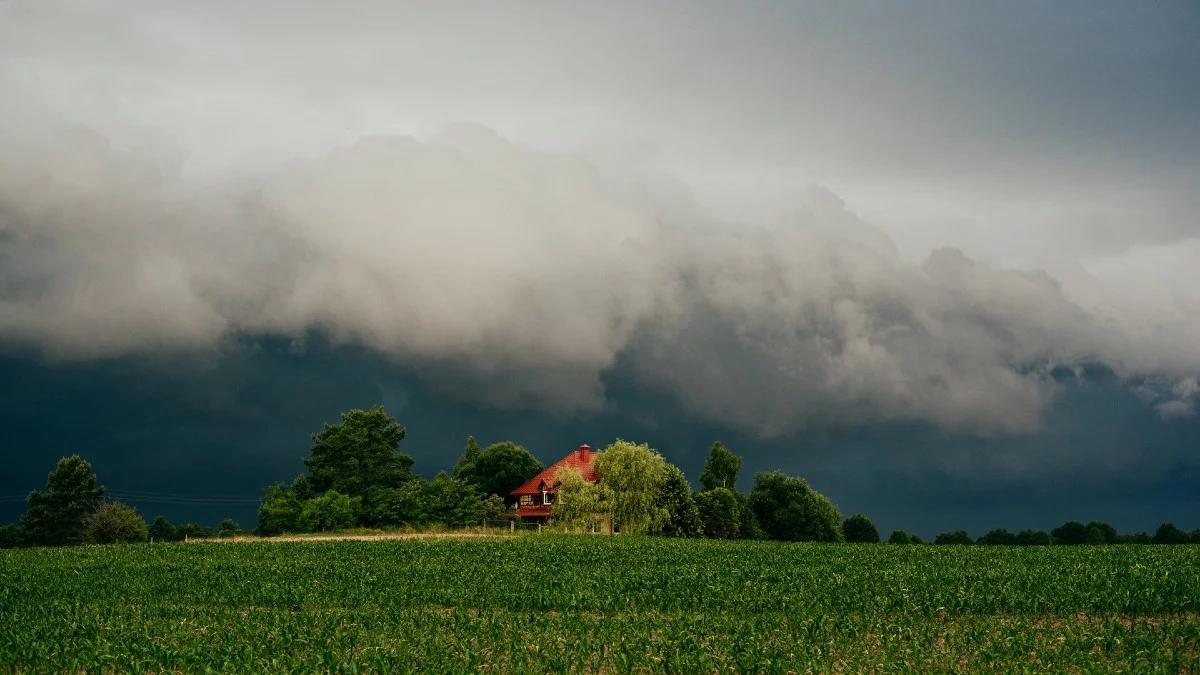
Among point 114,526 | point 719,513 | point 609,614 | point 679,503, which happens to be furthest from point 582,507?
point 609,614

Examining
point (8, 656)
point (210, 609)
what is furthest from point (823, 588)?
point (8, 656)

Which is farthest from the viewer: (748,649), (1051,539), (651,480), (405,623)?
(1051,539)

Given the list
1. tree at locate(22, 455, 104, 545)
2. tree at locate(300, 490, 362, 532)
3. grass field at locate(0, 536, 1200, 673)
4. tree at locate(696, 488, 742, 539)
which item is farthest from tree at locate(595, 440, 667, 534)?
tree at locate(22, 455, 104, 545)

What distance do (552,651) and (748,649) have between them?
440 centimetres

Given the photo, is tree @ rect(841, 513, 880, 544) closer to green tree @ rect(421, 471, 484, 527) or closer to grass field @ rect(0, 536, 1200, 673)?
green tree @ rect(421, 471, 484, 527)

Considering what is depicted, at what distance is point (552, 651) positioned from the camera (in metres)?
19.1

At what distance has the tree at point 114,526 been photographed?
84.4 meters

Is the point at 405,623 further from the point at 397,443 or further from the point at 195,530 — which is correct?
the point at 195,530

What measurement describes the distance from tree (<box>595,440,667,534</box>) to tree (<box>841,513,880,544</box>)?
179 ft

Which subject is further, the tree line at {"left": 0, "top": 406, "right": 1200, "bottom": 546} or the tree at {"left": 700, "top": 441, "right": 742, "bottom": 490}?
the tree at {"left": 700, "top": 441, "right": 742, "bottom": 490}

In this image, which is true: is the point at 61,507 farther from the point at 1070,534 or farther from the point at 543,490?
the point at 1070,534

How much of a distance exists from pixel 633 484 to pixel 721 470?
3021 centimetres

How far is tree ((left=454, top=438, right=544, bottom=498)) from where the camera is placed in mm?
117062

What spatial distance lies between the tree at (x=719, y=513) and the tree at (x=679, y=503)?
15.6ft
